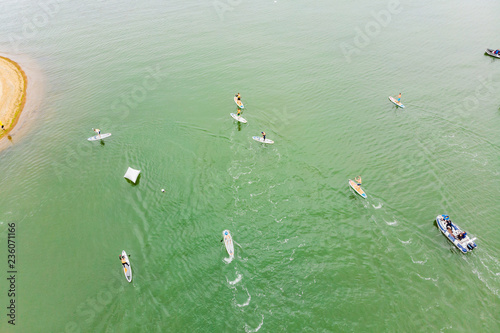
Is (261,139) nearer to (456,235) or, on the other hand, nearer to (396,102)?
(396,102)

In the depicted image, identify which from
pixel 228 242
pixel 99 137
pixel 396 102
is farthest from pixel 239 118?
pixel 396 102

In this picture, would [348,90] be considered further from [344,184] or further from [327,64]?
[344,184]

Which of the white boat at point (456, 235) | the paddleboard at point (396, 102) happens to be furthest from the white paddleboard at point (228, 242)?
the paddleboard at point (396, 102)

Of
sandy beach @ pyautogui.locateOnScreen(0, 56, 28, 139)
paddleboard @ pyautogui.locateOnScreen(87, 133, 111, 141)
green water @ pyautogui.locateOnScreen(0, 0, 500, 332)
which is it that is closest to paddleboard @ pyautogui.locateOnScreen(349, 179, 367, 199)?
green water @ pyautogui.locateOnScreen(0, 0, 500, 332)

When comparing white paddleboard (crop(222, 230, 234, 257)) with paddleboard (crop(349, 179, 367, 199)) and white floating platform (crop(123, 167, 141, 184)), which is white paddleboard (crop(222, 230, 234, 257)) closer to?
white floating platform (crop(123, 167, 141, 184))

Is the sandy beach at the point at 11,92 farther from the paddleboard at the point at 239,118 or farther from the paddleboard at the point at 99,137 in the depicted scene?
the paddleboard at the point at 239,118

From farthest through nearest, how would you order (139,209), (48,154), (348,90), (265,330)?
(348,90) → (48,154) → (139,209) → (265,330)

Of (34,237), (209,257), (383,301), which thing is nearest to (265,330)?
(209,257)
